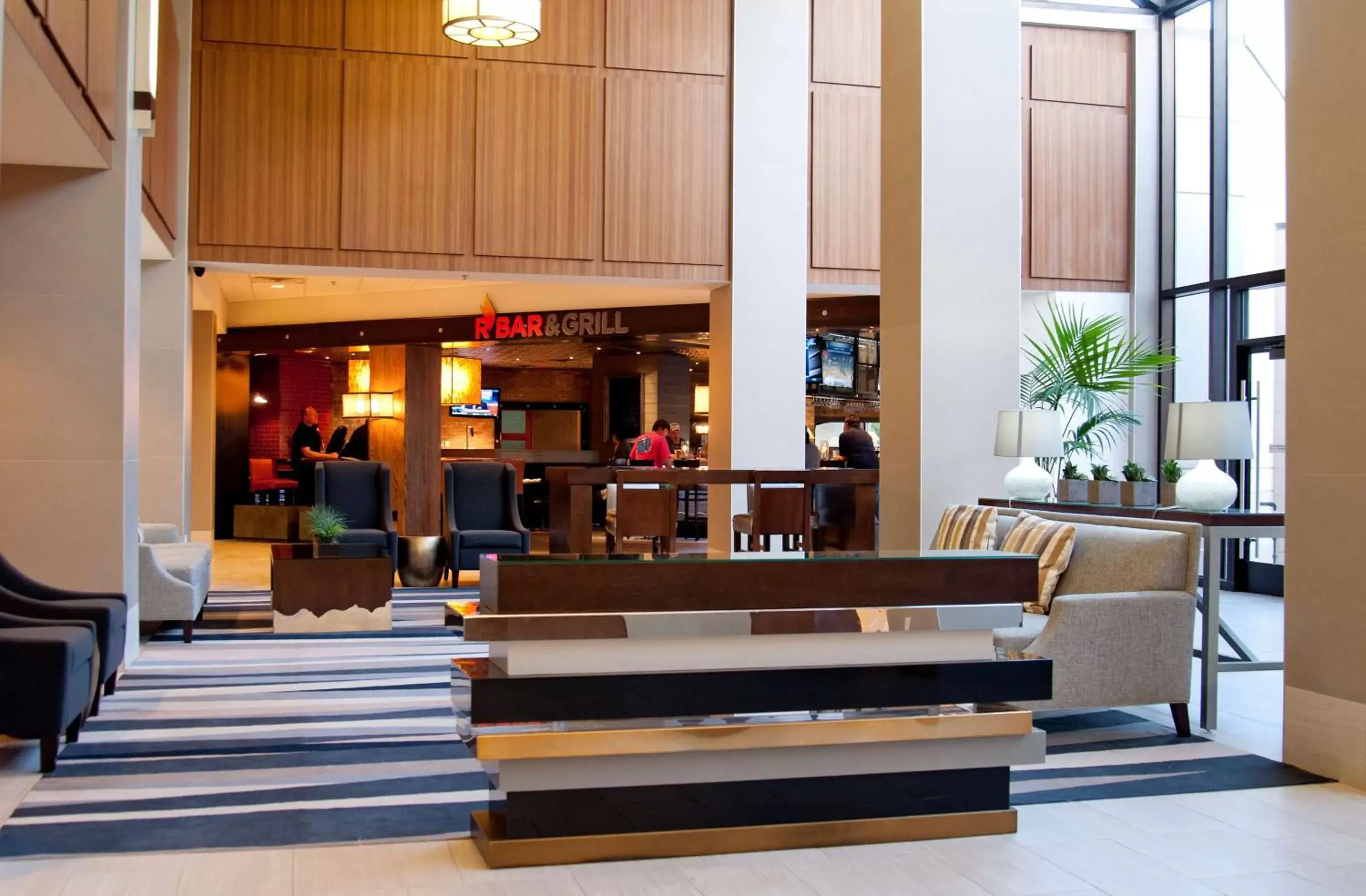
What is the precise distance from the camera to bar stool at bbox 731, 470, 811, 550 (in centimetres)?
869

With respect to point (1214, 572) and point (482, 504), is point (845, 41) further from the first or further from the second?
point (1214, 572)

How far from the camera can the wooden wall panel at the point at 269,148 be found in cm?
1015

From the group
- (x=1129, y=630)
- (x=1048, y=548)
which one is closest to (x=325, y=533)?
(x=1048, y=548)

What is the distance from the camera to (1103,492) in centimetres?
652

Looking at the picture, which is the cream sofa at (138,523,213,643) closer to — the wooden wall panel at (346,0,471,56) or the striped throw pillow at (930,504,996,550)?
the striped throw pillow at (930,504,996,550)

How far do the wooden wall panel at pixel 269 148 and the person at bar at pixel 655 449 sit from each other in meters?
3.46

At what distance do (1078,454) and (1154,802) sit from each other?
8.23m

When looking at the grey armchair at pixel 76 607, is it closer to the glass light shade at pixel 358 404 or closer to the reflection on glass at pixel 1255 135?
the glass light shade at pixel 358 404

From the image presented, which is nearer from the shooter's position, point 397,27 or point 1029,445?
point 1029,445

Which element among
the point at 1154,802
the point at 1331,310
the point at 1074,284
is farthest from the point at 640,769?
the point at 1074,284

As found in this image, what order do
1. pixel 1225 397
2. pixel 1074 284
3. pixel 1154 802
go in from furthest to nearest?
pixel 1074 284 < pixel 1225 397 < pixel 1154 802

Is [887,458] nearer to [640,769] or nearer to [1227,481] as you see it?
[1227,481]

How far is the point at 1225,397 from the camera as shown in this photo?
10.8 meters

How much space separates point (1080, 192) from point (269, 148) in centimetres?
713
